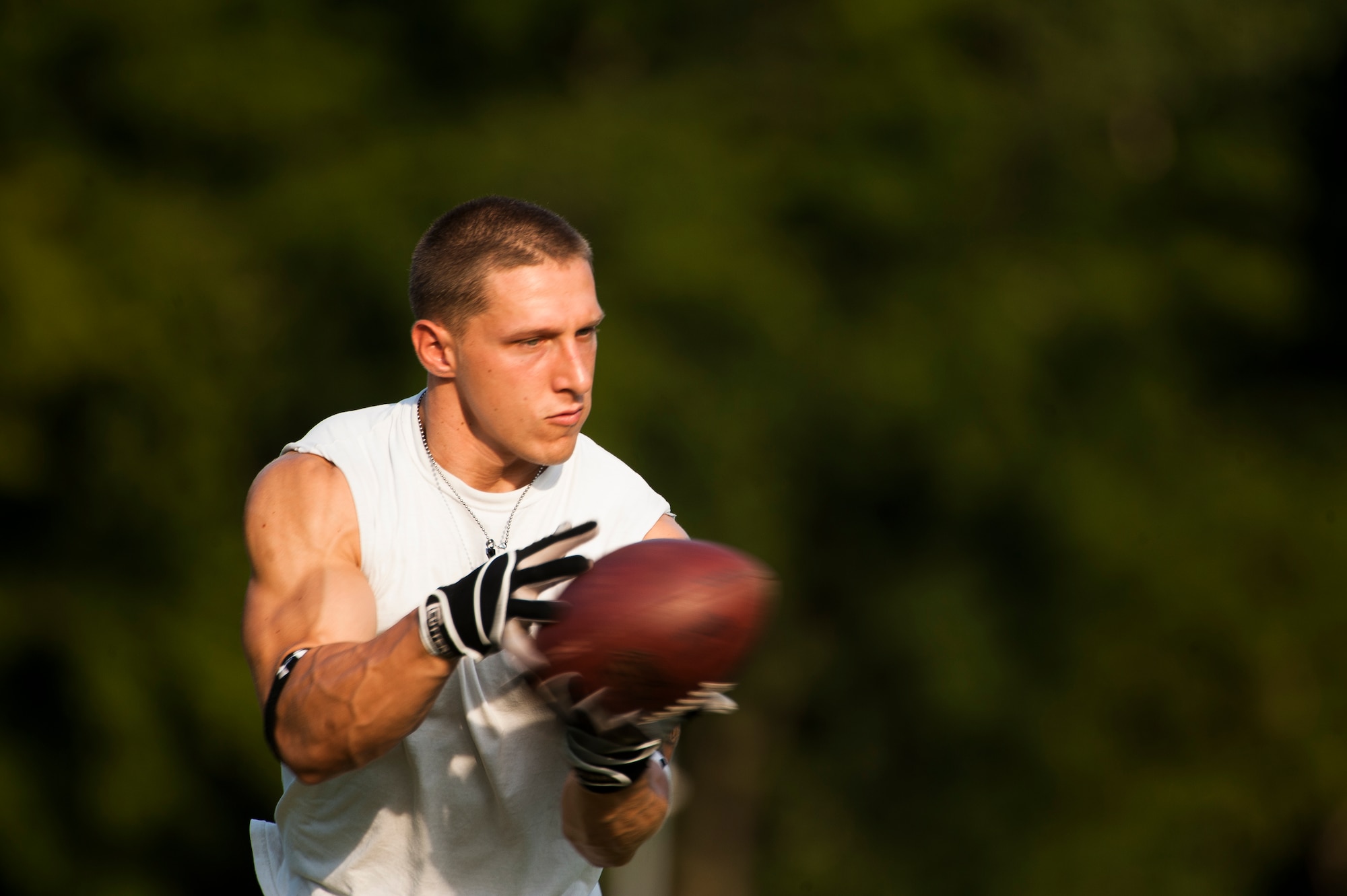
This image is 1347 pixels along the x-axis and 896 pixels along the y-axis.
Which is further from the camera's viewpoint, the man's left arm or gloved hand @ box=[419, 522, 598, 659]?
the man's left arm

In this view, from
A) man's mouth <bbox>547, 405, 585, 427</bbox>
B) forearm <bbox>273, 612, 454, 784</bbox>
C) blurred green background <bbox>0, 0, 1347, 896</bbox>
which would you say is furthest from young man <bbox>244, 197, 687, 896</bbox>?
blurred green background <bbox>0, 0, 1347, 896</bbox>

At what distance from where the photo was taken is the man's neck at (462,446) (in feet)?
12.6

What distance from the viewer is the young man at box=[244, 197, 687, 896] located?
348 centimetres

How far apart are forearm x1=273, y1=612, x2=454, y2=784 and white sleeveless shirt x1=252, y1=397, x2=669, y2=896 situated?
427 mm

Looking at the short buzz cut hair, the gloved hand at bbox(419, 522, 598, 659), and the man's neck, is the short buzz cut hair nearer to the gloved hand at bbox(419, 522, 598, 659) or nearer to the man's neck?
the man's neck

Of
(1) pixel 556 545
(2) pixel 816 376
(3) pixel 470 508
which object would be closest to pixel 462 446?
(3) pixel 470 508

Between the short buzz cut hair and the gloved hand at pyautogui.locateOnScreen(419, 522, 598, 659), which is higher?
the short buzz cut hair

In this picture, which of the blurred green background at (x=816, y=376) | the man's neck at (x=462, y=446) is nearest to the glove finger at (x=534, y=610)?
the man's neck at (x=462, y=446)

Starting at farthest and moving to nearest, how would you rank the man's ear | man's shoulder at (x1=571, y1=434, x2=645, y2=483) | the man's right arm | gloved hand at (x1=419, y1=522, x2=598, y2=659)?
man's shoulder at (x1=571, y1=434, x2=645, y2=483), the man's ear, the man's right arm, gloved hand at (x1=419, y1=522, x2=598, y2=659)

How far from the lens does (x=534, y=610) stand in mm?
3059

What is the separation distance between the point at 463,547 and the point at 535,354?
48cm

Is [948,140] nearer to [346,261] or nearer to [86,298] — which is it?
[346,261]

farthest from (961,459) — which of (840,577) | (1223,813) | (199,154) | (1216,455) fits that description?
(199,154)

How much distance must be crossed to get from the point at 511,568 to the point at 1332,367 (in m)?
13.2
